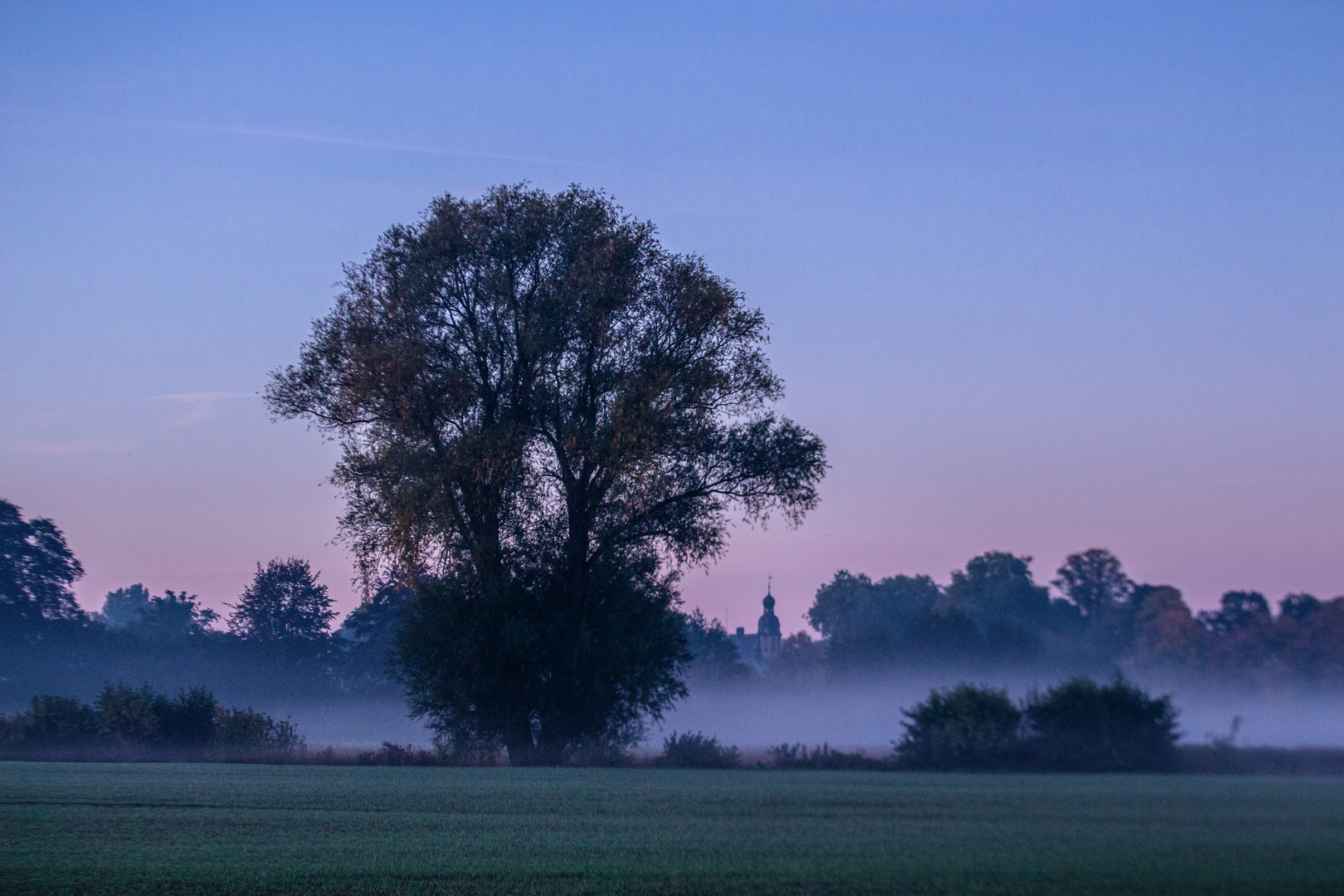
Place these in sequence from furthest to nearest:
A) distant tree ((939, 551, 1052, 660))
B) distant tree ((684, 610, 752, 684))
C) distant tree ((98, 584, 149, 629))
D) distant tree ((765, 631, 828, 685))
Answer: distant tree ((98, 584, 149, 629)), distant tree ((684, 610, 752, 684)), distant tree ((765, 631, 828, 685)), distant tree ((939, 551, 1052, 660))

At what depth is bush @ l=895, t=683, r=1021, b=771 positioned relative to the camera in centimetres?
1470

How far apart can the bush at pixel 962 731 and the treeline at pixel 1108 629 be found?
1.83 ft

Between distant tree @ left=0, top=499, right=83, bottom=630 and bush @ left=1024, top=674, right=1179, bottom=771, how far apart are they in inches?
2480

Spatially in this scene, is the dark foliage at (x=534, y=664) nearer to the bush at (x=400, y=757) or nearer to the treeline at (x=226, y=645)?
the bush at (x=400, y=757)

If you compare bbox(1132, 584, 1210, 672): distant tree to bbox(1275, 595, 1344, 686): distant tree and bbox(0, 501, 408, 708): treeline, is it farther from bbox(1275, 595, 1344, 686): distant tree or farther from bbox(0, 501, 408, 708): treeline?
bbox(0, 501, 408, 708): treeline

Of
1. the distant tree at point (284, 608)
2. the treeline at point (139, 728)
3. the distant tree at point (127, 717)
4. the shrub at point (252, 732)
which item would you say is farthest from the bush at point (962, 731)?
the distant tree at point (284, 608)

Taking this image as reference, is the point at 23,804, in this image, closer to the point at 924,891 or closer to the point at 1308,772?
the point at 924,891

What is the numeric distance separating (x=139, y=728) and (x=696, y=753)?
12397 mm

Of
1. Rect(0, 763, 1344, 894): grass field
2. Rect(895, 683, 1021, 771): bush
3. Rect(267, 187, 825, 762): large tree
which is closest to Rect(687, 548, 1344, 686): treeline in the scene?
Rect(895, 683, 1021, 771): bush

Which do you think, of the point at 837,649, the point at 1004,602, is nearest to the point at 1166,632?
the point at 1004,602

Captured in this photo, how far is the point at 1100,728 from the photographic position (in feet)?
38.5

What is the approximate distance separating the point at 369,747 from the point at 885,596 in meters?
13.8

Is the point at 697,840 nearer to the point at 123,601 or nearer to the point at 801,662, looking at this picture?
the point at 801,662

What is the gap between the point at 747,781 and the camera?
566 inches
